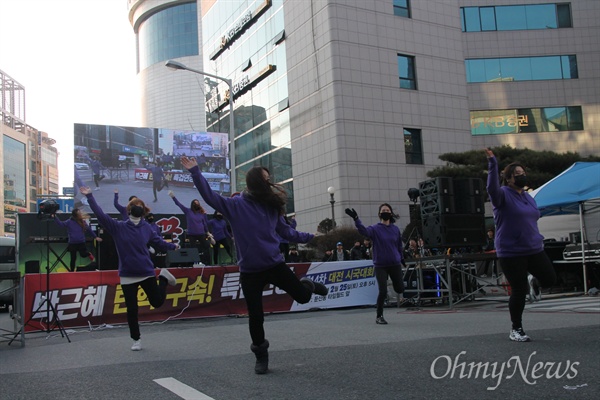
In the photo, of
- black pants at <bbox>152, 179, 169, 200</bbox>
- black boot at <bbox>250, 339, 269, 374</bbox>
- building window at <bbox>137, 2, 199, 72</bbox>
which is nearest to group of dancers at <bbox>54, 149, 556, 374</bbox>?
black boot at <bbox>250, 339, 269, 374</bbox>

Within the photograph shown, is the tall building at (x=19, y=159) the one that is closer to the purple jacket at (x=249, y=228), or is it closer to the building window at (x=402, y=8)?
the building window at (x=402, y=8)

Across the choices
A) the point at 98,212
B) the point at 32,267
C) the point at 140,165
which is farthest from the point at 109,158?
the point at 98,212

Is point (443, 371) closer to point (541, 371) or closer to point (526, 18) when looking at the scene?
point (541, 371)

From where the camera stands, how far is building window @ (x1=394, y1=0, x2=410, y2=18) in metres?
38.2

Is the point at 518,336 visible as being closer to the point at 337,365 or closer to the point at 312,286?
the point at 337,365

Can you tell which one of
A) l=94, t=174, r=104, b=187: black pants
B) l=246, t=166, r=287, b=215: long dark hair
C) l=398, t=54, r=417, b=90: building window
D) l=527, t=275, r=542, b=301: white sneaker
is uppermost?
l=398, t=54, r=417, b=90: building window

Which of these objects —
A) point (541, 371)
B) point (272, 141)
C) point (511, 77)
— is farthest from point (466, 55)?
point (541, 371)

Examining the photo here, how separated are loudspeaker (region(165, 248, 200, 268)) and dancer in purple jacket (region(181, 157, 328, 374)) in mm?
8019

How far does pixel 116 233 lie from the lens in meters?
7.53

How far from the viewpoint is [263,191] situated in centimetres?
517

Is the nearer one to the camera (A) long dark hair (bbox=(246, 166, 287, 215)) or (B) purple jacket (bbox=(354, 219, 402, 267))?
(A) long dark hair (bbox=(246, 166, 287, 215))

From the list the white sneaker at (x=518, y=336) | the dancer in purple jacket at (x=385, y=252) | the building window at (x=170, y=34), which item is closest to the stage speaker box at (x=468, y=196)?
the dancer in purple jacket at (x=385, y=252)

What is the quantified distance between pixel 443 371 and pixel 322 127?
33.3 metres

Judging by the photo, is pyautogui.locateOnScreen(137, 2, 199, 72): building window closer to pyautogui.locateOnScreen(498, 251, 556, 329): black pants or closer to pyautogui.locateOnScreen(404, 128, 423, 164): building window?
pyautogui.locateOnScreen(404, 128, 423, 164): building window
